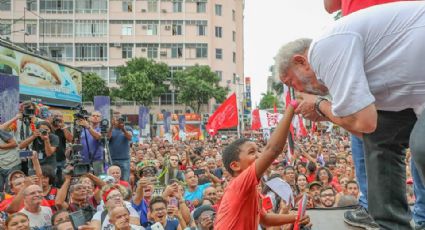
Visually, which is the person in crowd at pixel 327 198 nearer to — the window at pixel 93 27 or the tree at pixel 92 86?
the tree at pixel 92 86

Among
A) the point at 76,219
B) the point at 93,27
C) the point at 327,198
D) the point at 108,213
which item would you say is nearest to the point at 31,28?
the point at 93,27

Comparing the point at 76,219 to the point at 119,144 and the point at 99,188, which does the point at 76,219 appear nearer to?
the point at 99,188

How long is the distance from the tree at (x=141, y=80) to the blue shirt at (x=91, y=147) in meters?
36.3

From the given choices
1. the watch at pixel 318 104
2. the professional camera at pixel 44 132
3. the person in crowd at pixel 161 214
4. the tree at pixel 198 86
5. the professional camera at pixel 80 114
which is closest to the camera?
the watch at pixel 318 104

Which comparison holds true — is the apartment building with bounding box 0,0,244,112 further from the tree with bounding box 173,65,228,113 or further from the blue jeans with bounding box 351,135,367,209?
the blue jeans with bounding box 351,135,367,209

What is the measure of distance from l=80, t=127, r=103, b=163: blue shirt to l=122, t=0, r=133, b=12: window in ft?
151

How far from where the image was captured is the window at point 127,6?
169ft

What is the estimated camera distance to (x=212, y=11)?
2072 inches

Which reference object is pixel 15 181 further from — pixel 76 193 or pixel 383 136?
pixel 383 136

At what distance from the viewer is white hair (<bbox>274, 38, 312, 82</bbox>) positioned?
2.01 meters

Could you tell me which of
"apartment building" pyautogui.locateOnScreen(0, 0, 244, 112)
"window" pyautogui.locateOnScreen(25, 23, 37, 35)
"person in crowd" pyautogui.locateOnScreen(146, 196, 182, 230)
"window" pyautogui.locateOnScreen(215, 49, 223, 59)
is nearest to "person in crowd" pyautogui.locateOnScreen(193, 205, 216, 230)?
"person in crowd" pyautogui.locateOnScreen(146, 196, 182, 230)

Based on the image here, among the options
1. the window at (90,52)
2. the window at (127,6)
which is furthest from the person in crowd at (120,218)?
the window at (127,6)

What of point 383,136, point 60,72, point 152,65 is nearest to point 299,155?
point 383,136

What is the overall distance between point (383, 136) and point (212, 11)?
52.0 metres
